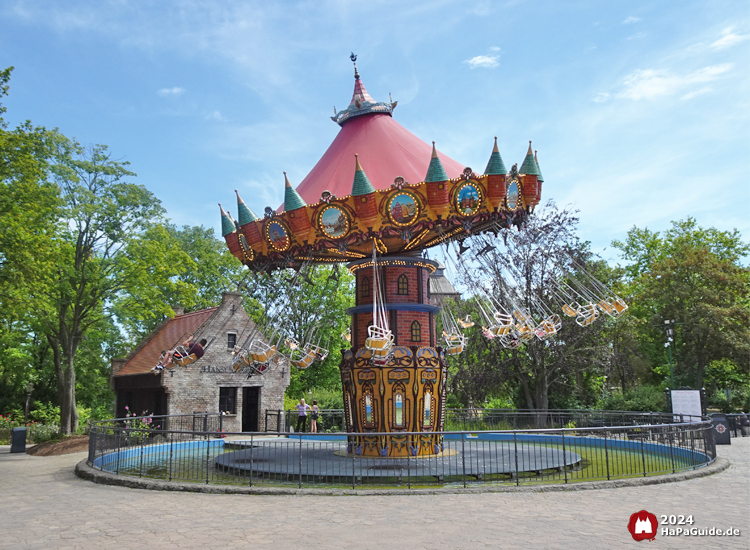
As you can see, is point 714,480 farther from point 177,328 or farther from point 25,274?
point 177,328

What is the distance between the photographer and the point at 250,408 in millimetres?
27094

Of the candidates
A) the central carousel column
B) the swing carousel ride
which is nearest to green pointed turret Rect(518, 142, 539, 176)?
the swing carousel ride

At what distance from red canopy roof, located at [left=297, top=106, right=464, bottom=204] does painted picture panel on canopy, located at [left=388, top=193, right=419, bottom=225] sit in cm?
94

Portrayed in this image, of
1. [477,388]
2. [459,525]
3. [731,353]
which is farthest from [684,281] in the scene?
[459,525]

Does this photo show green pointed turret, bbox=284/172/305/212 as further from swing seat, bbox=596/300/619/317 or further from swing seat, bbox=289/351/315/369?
swing seat, bbox=596/300/619/317

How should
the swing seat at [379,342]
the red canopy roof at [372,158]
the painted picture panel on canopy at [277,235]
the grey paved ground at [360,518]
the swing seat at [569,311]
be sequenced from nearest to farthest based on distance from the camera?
the grey paved ground at [360,518], the swing seat at [379,342], the swing seat at [569,311], the painted picture panel on canopy at [277,235], the red canopy roof at [372,158]

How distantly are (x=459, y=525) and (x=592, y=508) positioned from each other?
87.3 inches

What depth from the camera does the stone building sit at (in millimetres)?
24719

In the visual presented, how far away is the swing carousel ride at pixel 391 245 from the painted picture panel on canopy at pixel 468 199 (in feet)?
0.07

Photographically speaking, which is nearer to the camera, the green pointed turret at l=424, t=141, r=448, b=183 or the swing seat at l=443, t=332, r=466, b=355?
the green pointed turret at l=424, t=141, r=448, b=183

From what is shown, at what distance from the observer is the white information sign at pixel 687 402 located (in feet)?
59.5

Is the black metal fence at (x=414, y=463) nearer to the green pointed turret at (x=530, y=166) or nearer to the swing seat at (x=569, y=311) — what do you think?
the swing seat at (x=569, y=311)

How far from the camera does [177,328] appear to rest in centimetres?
3048

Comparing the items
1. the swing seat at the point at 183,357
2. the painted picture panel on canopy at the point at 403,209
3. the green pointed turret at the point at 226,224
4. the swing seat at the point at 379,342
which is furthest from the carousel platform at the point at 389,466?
the green pointed turret at the point at 226,224
